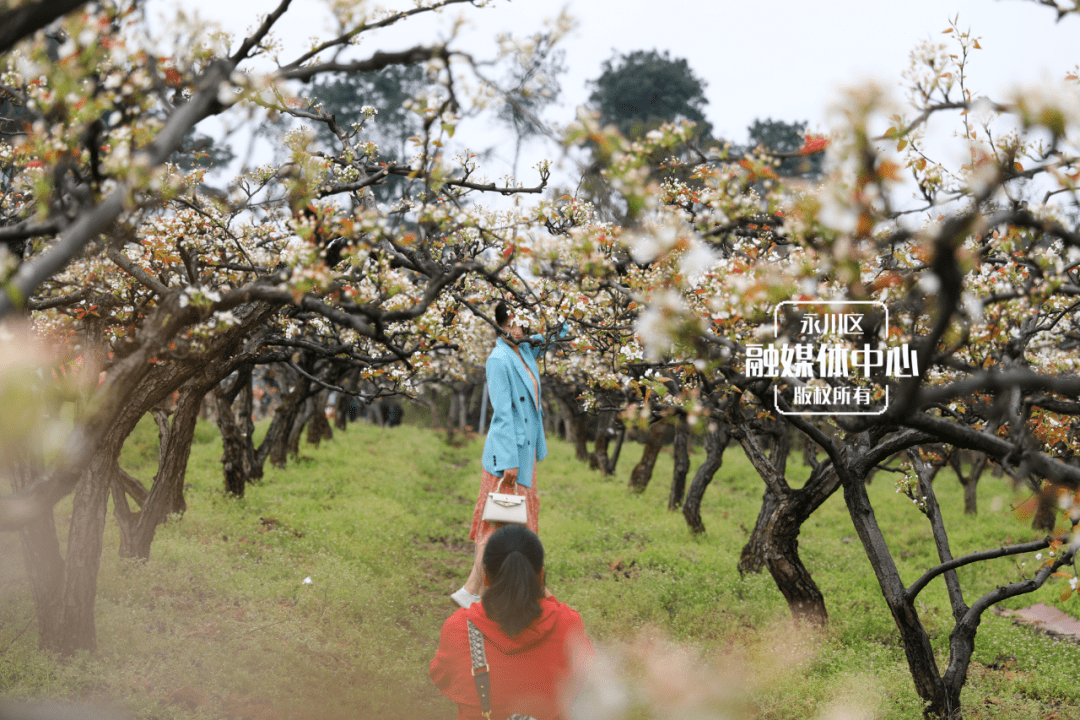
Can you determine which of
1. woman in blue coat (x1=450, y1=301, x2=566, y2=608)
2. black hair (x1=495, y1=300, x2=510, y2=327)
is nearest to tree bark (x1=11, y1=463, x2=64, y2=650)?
Result: woman in blue coat (x1=450, y1=301, x2=566, y2=608)

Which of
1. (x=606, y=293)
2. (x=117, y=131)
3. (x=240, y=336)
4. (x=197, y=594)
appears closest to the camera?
(x=117, y=131)

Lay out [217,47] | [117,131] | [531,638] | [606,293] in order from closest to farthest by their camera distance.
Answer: [531,638]
[117,131]
[217,47]
[606,293]

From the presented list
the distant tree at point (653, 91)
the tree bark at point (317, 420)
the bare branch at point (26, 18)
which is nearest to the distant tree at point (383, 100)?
the distant tree at point (653, 91)

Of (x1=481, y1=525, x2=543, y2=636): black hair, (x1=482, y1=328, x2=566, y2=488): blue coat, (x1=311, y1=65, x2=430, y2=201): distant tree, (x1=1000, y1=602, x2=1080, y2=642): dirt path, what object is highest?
(x1=311, y1=65, x2=430, y2=201): distant tree

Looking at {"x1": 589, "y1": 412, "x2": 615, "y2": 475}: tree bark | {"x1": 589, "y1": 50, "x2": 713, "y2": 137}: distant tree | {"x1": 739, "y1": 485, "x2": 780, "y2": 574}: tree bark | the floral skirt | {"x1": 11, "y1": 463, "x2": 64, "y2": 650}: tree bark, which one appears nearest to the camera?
{"x1": 11, "y1": 463, "x2": 64, "y2": 650}: tree bark

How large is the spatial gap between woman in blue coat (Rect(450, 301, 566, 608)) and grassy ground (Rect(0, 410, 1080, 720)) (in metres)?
1.44

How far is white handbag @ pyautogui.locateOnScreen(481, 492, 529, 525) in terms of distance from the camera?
20.7 ft

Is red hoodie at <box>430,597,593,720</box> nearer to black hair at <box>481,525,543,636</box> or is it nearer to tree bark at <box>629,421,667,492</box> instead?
black hair at <box>481,525,543,636</box>

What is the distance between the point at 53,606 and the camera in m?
5.82

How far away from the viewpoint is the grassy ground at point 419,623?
223 inches

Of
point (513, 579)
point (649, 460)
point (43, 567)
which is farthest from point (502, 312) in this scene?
point (649, 460)

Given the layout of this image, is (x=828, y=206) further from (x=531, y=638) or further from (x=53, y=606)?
(x=53, y=606)

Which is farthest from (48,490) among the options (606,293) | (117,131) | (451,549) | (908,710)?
(451,549)

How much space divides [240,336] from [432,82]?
365 cm
